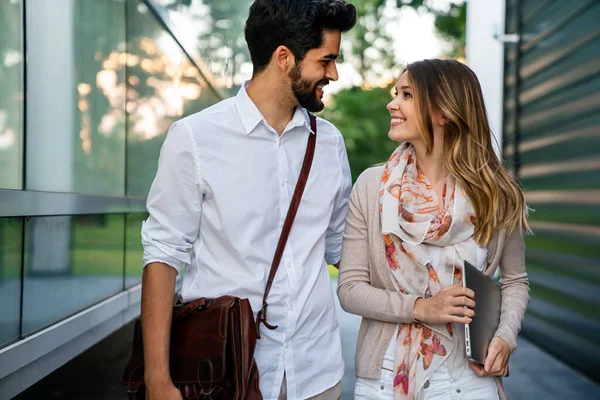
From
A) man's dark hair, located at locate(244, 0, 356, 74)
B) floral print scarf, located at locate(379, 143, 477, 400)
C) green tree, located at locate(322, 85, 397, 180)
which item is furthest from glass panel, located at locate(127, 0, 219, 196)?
green tree, located at locate(322, 85, 397, 180)

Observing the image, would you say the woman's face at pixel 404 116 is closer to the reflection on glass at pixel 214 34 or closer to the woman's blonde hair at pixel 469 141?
the woman's blonde hair at pixel 469 141

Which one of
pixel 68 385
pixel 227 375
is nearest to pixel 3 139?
pixel 227 375

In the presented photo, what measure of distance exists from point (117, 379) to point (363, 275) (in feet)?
10.7

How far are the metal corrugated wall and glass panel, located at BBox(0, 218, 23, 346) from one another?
422 centimetres

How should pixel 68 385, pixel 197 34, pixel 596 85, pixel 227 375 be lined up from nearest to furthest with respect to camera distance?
pixel 227 375, pixel 68 385, pixel 596 85, pixel 197 34

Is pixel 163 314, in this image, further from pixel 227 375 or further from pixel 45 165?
pixel 45 165

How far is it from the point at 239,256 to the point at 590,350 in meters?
4.36

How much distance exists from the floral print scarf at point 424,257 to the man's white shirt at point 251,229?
10.2 inches

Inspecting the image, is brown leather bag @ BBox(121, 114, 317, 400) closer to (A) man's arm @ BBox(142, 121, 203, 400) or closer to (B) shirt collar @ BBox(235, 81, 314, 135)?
(A) man's arm @ BBox(142, 121, 203, 400)

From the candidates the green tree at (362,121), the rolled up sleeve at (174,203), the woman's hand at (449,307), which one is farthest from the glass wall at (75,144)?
the green tree at (362,121)

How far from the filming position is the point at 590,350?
5977 mm

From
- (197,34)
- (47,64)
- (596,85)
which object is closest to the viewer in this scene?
(47,64)

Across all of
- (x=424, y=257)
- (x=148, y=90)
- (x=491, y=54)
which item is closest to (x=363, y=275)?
(x=424, y=257)

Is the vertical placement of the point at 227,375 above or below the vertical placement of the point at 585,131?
below
